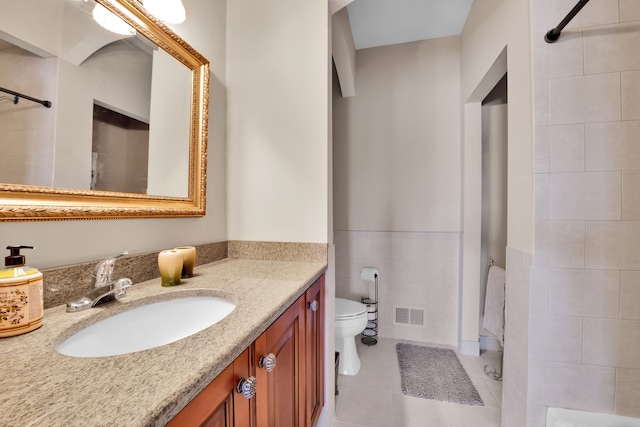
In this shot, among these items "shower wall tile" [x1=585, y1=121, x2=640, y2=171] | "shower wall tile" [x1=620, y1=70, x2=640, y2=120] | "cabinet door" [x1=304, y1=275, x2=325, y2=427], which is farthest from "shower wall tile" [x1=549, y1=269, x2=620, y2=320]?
"cabinet door" [x1=304, y1=275, x2=325, y2=427]

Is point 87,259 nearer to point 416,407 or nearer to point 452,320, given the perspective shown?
point 416,407

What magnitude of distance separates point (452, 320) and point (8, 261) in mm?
2555

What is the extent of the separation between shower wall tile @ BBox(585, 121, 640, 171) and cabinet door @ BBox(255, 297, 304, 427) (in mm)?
1351

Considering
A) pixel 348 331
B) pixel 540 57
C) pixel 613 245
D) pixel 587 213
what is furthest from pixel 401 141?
pixel 348 331

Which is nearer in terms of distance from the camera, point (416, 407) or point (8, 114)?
point (8, 114)

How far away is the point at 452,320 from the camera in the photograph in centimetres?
214

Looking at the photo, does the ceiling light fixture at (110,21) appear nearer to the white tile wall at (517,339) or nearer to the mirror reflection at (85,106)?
the mirror reflection at (85,106)

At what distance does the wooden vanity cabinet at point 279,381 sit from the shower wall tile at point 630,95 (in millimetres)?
1453

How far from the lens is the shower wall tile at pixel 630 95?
998mm

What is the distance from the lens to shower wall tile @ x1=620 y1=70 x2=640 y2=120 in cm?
100

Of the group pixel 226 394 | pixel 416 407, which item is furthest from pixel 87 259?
pixel 416 407

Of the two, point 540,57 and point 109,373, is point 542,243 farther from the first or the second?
point 109,373

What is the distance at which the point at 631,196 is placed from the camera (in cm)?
100

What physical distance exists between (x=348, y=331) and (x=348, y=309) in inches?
6.5
